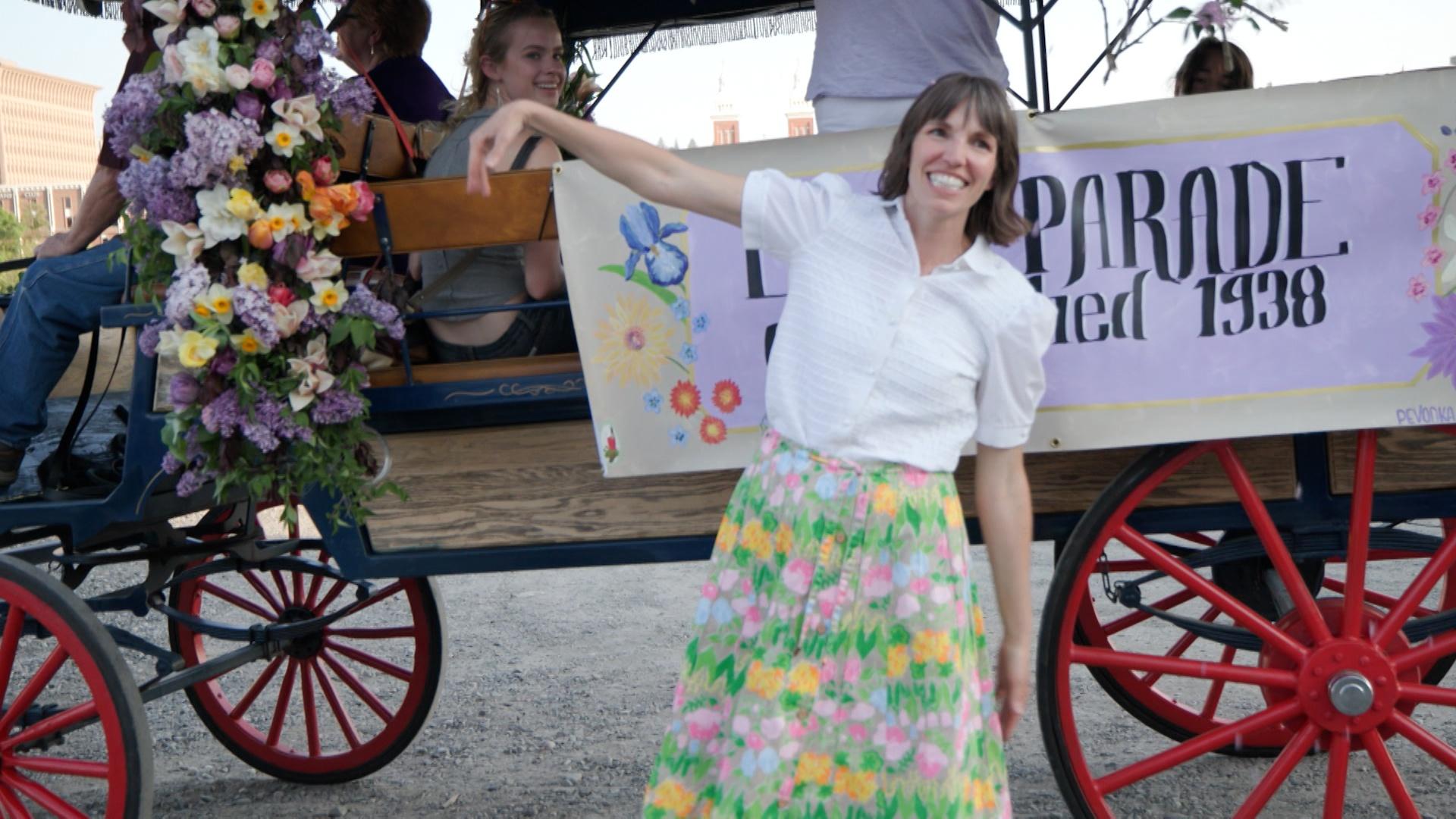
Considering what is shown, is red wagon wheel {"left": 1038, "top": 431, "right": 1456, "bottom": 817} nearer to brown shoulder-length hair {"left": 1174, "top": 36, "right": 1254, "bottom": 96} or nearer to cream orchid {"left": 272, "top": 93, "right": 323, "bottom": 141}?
brown shoulder-length hair {"left": 1174, "top": 36, "right": 1254, "bottom": 96}

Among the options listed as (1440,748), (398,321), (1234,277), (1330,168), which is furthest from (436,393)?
(1440,748)

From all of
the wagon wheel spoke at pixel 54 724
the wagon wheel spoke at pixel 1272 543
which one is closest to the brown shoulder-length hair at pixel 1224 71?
the wagon wheel spoke at pixel 1272 543

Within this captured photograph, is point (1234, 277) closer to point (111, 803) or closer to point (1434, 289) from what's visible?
point (1434, 289)

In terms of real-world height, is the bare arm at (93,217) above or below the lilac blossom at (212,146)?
below

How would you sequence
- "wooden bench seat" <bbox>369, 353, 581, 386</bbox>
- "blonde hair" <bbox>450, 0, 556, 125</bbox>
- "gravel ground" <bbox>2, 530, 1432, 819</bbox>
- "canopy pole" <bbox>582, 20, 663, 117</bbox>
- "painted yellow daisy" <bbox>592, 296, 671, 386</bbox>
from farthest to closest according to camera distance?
"canopy pole" <bbox>582, 20, 663, 117</bbox>
"gravel ground" <bbox>2, 530, 1432, 819</bbox>
"blonde hair" <bbox>450, 0, 556, 125</bbox>
"wooden bench seat" <bbox>369, 353, 581, 386</bbox>
"painted yellow daisy" <bbox>592, 296, 671, 386</bbox>

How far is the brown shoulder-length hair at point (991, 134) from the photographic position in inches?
75.9

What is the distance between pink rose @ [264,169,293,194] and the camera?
2.45m

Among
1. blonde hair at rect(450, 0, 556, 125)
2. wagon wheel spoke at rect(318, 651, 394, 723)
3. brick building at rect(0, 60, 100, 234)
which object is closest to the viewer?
blonde hair at rect(450, 0, 556, 125)

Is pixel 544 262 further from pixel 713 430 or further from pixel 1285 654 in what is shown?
pixel 1285 654

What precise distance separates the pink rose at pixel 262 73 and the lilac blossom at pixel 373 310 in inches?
16.0

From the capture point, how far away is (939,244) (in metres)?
1.99

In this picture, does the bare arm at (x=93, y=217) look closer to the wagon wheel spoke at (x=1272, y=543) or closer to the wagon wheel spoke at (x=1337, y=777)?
the wagon wheel spoke at (x=1272, y=543)

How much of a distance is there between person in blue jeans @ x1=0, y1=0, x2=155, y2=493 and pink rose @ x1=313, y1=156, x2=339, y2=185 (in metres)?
0.57

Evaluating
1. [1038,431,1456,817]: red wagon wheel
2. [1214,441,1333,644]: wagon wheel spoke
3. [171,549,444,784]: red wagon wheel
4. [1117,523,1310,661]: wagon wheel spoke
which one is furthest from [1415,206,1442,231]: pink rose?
[171,549,444,784]: red wagon wheel
